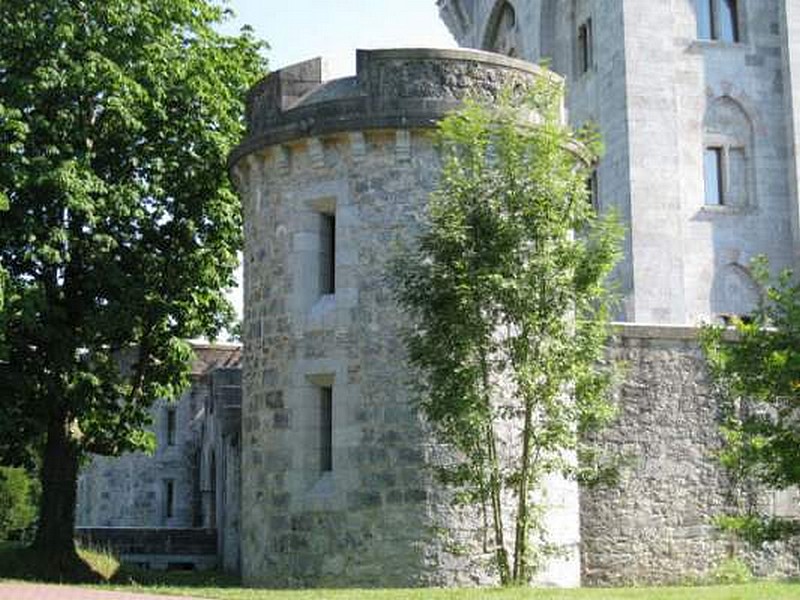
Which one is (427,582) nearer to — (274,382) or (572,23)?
(274,382)

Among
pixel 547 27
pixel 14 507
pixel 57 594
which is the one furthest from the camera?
pixel 14 507

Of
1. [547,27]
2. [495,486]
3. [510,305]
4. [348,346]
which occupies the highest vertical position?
[547,27]

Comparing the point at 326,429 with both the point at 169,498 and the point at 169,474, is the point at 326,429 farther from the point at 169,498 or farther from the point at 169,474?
the point at 169,498

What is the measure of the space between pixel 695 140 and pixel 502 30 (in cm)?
943

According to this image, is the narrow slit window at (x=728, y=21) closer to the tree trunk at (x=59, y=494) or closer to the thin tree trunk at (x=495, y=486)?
the tree trunk at (x=59, y=494)

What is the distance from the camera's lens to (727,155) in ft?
103

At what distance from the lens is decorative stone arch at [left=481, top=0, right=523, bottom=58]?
37362 millimetres

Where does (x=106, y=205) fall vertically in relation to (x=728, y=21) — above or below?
below

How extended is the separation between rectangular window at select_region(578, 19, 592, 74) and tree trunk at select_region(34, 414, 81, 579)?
16420mm

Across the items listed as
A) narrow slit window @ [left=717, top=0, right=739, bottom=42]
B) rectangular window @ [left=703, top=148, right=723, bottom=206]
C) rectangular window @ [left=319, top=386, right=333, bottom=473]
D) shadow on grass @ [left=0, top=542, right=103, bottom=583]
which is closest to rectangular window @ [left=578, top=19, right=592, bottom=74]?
narrow slit window @ [left=717, top=0, right=739, bottom=42]

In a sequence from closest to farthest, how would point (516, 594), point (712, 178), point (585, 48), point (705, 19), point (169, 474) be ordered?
point (516, 594)
point (712, 178)
point (705, 19)
point (585, 48)
point (169, 474)

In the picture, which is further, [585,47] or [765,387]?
[585,47]

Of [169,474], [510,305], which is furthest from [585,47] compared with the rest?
[510,305]

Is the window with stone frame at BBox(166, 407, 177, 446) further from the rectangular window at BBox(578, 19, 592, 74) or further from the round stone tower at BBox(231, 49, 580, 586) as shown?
the round stone tower at BBox(231, 49, 580, 586)
